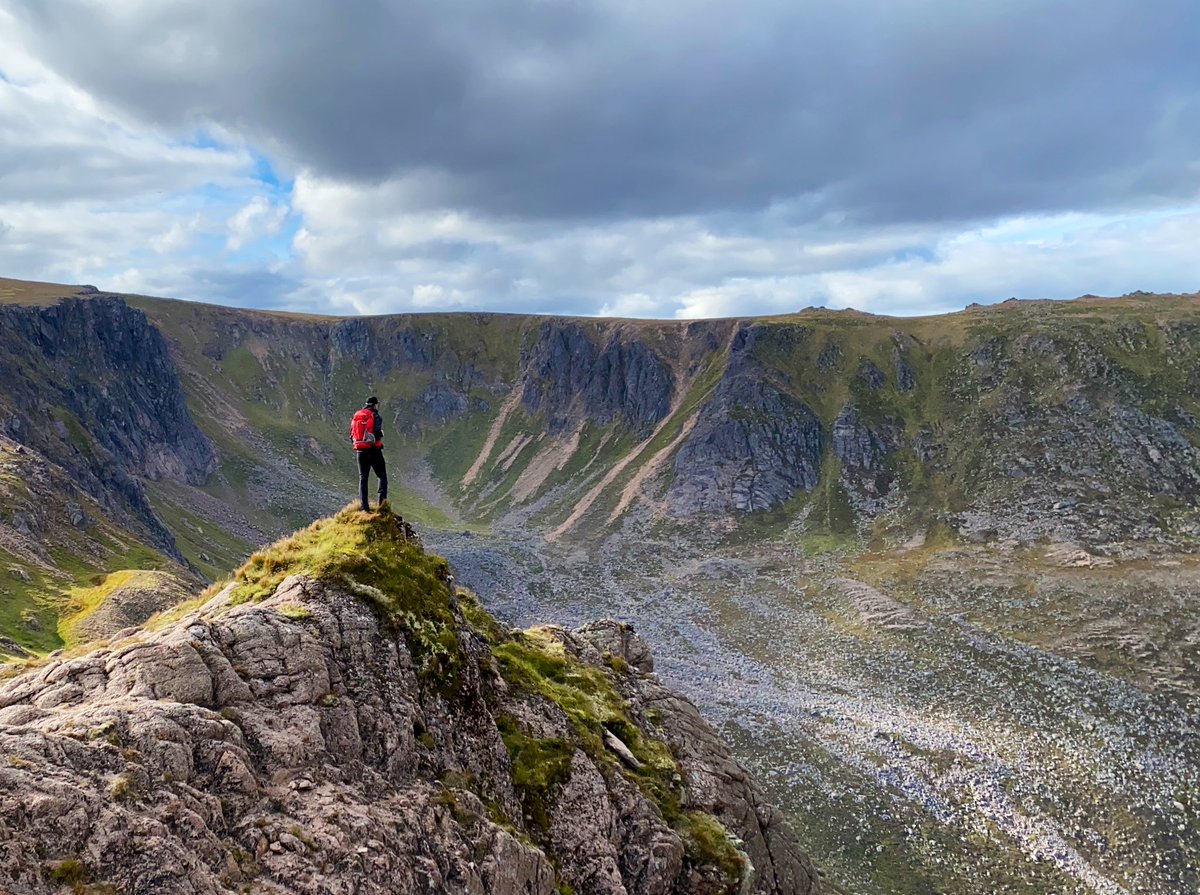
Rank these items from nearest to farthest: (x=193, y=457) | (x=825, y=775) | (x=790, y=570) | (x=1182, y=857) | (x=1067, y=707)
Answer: (x=1182, y=857), (x=825, y=775), (x=1067, y=707), (x=790, y=570), (x=193, y=457)

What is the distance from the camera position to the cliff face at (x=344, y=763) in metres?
10.9

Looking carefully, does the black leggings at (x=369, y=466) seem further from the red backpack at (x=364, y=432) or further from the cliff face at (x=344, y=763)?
the cliff face at (x=344, y=763)

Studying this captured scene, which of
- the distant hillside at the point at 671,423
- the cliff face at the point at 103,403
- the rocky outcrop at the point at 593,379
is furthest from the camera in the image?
the rocky outcrop at the point at 593,379

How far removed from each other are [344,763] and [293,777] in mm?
1194

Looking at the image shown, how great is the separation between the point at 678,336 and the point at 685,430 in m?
35.1

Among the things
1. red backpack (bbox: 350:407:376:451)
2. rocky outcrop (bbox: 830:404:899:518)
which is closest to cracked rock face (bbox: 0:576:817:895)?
red backpack (bbox: 350:407:376:451)

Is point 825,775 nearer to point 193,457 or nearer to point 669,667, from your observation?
point 669,667

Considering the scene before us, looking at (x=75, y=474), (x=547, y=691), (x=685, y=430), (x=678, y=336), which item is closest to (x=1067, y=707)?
(x=547, y=691)

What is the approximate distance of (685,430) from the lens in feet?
490

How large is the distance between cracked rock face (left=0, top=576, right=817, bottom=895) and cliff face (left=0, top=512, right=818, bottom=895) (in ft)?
0.12

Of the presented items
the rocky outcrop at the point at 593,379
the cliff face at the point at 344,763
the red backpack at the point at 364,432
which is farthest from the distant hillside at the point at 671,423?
the cliff face at the point at 344,763

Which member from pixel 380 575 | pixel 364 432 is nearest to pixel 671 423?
pixel 364 432

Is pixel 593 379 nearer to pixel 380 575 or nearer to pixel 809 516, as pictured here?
pixel 809 516

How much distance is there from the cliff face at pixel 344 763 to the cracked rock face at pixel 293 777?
0.04 metres
